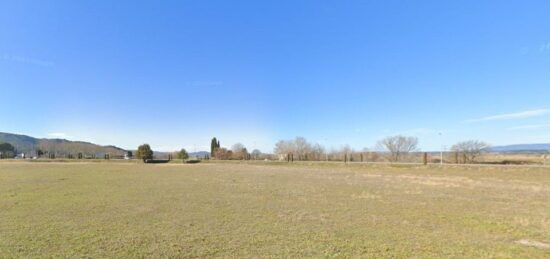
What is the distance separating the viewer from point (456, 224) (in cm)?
789

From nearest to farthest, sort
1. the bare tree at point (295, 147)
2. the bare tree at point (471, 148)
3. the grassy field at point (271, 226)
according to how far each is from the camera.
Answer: the grassy field at point (271, 226) → the bare tree at point (471, 148) → the bare tree at point (295, 147)

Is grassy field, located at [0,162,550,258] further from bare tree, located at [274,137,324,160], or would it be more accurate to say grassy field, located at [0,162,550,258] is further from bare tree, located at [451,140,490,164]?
bare tree, located at [274,137,324,160]

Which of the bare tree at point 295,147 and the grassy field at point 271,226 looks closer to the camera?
the grassy field at point 271,226

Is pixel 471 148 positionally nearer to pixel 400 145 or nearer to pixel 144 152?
pixel 400 145

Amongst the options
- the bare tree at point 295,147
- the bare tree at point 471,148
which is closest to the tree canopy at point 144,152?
the bare tree at point 295,147

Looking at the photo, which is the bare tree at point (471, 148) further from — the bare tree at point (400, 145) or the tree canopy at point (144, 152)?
the tree canopy at point (144, 152)

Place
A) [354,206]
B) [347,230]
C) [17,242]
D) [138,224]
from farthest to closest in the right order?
[354,206] → [138,224] → [347,230] → [17,242]

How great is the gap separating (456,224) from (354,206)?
10.8ft

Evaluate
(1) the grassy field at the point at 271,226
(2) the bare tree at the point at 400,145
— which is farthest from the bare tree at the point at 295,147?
(1) the grassy field at the point at 271,226

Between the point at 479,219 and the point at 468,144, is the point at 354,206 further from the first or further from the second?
the point at 468,144

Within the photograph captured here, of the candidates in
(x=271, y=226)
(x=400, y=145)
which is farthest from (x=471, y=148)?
(x=271, y=226)

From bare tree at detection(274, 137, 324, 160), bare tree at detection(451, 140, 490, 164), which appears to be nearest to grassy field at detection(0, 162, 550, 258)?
bare tree at detection(451, 140, 490, 164)

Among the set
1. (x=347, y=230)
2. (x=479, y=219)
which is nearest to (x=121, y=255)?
(x=347, y=230)

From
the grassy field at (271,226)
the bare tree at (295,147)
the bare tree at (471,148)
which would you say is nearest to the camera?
the grassy field at (271,226)
